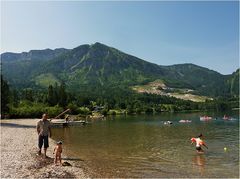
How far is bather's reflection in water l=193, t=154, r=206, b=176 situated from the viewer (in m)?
31.0

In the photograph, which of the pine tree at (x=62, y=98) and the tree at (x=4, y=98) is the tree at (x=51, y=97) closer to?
the pine tree at (x=62, y=98)

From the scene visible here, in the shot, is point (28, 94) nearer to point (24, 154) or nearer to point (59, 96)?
point (59, 96)

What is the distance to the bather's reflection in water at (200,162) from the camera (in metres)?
Result: 31.0

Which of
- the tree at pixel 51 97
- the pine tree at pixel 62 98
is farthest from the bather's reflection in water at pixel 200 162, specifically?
the pine tree at pixel 62 98

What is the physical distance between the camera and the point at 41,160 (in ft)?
100

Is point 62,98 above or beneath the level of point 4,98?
above

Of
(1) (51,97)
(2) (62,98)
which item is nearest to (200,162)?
(1) (51,97)

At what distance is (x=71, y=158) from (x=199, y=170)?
13.4m

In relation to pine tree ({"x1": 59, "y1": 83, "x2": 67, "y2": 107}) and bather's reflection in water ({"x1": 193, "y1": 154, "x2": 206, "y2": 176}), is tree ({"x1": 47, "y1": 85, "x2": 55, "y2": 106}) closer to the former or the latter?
pine tree ({"x1": 59, "y1": 83, "x2": 67, "y2": 107})

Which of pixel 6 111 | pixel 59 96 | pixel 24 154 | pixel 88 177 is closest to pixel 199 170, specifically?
pixel 88 177

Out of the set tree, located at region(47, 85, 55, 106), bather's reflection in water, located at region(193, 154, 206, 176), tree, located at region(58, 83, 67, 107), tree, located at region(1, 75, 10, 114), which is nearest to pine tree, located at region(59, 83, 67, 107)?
tree, located at region(58, 83, 67, 107)

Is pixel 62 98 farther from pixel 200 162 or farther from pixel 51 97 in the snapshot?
pixel 200 162

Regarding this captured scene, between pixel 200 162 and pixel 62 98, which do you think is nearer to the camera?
pixel 200 162

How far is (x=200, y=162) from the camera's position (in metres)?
34.8
